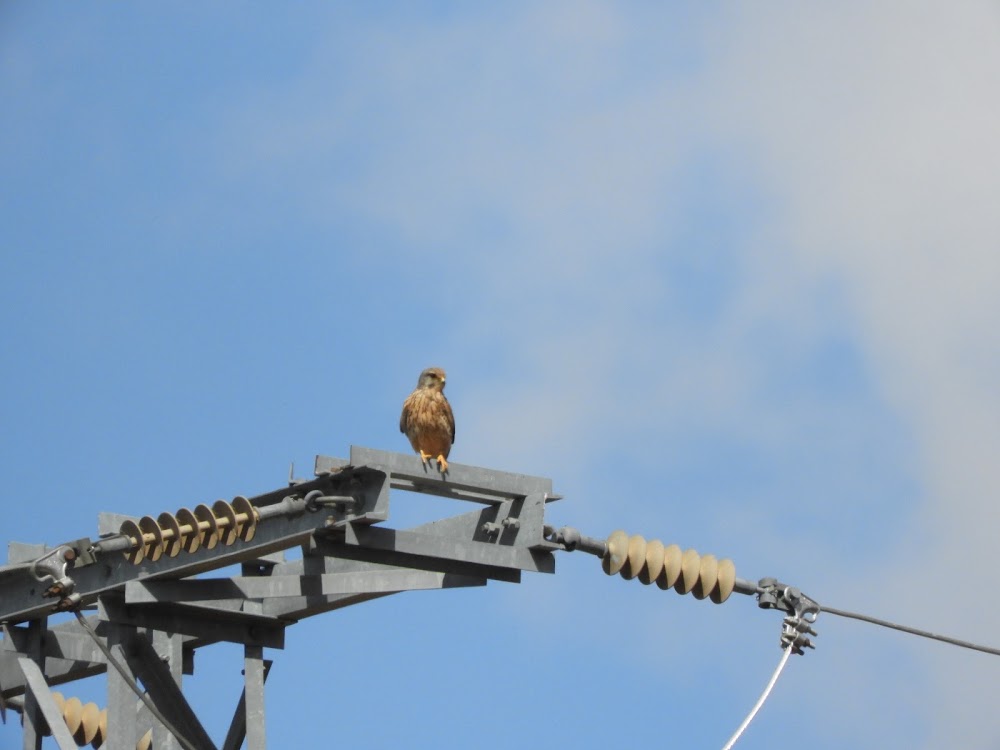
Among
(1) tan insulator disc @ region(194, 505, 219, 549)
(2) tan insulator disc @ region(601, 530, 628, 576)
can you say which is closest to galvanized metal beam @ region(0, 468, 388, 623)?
(1) tan insulator disc @ region(194, 505, 219, 549)

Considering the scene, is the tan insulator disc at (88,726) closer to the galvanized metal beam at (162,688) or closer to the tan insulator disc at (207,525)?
the galvanized metal beam at (162,688)

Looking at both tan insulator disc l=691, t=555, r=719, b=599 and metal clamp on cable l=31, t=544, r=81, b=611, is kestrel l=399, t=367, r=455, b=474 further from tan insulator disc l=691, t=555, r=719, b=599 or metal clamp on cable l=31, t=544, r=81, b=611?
metal clamp on cable l=31, t=544, r=81, b=611

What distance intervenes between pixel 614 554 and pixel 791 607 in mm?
1727

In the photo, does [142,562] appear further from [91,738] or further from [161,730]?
[91,738]

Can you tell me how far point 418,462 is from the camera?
10984 millimetres

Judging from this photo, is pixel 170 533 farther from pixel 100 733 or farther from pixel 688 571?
pixel 100 733

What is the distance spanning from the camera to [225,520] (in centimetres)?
1113

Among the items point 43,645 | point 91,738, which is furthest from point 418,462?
point 91,738

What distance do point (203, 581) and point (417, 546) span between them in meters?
2.18

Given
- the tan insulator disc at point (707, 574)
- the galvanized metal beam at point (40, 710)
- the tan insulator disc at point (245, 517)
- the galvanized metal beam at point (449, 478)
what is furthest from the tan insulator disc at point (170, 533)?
the tan insulator disc at point (707, 574)

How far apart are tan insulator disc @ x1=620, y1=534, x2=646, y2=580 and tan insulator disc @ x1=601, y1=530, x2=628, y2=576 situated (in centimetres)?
5

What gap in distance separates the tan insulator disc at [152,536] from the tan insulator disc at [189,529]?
180mm

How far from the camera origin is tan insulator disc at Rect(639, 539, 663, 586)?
11766mm

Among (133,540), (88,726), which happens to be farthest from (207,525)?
(88,726)
